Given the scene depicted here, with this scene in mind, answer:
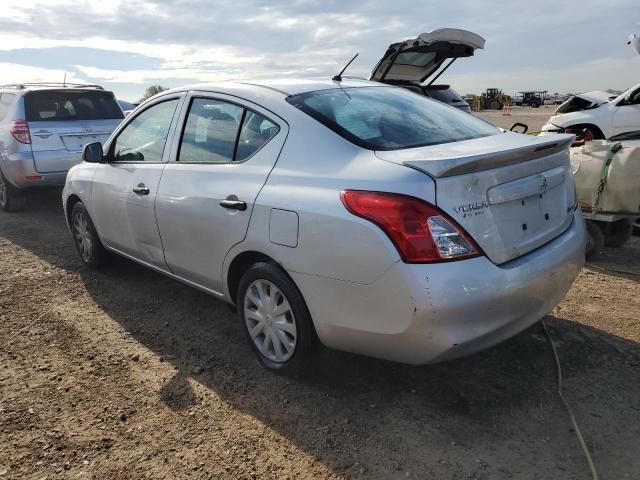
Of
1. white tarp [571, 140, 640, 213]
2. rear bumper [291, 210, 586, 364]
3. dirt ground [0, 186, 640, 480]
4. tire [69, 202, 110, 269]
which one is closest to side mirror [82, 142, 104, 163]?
tire [69, 202, 110, 269]

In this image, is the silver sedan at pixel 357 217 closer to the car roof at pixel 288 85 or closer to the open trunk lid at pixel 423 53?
the car roof at pixel 288 85

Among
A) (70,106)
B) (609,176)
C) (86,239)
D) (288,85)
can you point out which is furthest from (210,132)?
(70,106)

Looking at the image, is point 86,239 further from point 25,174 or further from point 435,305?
point 435,305

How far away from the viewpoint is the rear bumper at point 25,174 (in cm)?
703

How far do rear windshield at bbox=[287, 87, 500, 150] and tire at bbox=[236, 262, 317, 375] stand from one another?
32.6 inches

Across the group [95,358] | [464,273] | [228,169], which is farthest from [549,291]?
[95,358]

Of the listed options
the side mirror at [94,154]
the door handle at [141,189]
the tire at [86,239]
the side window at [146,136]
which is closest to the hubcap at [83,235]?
the tire at [86,239]

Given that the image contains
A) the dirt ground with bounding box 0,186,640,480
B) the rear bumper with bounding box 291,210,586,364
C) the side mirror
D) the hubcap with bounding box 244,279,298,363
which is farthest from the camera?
the side mirror

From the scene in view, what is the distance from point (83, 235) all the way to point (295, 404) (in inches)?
121

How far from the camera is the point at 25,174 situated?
708 centimetres

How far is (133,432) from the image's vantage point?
2.72m

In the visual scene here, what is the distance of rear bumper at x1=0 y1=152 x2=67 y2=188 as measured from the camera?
23.1ft

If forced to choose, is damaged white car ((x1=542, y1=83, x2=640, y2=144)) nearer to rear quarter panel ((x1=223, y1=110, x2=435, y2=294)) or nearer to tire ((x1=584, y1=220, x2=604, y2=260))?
tire ((x1=584, y1=220, x2=604, y2=260))

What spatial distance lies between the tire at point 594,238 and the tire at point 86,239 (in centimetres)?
424
